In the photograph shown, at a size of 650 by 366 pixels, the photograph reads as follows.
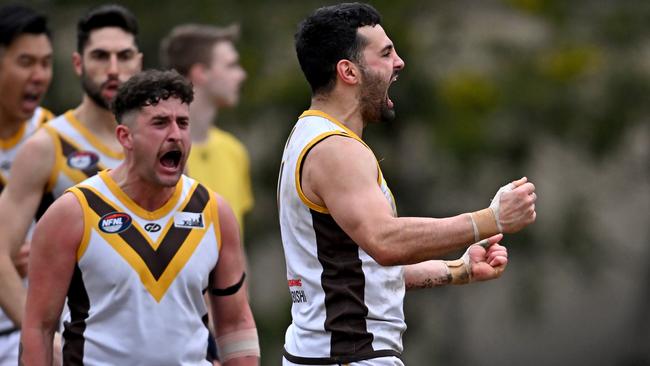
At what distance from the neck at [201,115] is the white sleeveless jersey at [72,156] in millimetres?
1918

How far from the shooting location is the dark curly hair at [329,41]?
6016 mm

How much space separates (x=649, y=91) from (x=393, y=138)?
327cm

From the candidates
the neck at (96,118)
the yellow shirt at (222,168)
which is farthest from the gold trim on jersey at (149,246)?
the yellow shirt at (222,168)

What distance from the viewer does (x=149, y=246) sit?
6.14m

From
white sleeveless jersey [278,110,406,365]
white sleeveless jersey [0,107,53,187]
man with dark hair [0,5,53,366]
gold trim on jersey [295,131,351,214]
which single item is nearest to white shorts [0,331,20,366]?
man with dark hair [0,5,53,366]

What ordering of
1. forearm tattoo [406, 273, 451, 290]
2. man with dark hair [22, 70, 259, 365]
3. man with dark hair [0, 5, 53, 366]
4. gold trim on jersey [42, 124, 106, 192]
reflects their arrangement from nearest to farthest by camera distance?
man with dark hair [22, 70, 259, 365] → forearm tattoo [406, 273, 451, 290] → gold trim on jersey [42, 124, 106, 192] → man with dark hair [0, 5, 53, 366]

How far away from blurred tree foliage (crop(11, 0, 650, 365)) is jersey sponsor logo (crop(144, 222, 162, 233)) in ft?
37.4

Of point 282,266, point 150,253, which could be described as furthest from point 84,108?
point 282,266

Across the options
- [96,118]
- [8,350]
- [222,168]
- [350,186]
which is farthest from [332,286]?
[222,168]

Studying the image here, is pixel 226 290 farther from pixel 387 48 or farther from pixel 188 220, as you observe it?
pixel 387 48

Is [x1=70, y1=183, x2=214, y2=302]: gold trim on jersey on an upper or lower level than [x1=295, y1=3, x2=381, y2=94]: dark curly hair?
lower

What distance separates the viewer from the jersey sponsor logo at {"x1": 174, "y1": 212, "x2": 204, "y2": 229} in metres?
6.25

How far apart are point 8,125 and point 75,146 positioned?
1102 mm

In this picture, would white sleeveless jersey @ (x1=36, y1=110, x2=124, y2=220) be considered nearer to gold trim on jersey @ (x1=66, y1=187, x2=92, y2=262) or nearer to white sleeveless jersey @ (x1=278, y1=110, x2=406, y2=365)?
gold trim on jersey @ (x1=66, y1=187, x2=92, y2=262)
